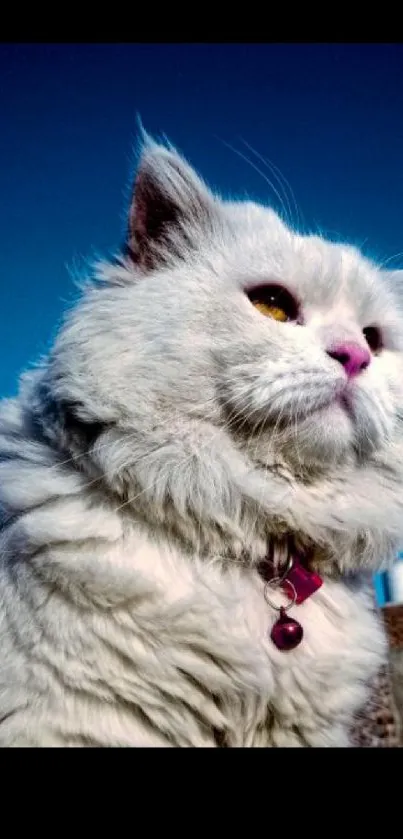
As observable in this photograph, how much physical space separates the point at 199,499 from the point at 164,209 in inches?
33.9

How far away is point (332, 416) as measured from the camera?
1.43 meters

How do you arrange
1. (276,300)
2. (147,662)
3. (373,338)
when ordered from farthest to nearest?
(373,338), (276,300), (147,662)

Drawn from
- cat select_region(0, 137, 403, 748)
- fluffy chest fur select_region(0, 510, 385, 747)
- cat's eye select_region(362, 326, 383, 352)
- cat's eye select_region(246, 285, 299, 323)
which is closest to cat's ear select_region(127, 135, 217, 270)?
cat select_region(0, 137, 403, 748)

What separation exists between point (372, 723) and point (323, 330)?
988mm

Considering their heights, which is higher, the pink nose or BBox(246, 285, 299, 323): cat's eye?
BBox(246, 285, 299, 323): cat's eye

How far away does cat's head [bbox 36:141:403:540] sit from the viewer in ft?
4.57

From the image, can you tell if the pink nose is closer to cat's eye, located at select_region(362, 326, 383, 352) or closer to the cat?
the cat

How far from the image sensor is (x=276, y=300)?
1556 millimetres

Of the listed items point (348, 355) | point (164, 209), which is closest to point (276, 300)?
point (348, 355)

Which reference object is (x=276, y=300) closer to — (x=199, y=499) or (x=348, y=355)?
(x=348, y=355)

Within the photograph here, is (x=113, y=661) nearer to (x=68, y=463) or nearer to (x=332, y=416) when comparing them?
(x=68, y=463)

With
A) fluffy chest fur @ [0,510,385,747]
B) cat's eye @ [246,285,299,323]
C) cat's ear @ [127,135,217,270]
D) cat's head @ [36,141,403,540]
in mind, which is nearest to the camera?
fluffy chest fur @ [0,510,385,747]

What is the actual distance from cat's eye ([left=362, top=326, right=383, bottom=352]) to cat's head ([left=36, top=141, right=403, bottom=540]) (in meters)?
0.04

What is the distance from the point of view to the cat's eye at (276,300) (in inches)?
61.0
